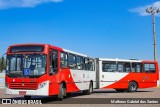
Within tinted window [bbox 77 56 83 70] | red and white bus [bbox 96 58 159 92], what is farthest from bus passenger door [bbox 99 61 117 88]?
tinted window [bbox 77 56 83 70]

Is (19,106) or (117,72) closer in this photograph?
(19,106)

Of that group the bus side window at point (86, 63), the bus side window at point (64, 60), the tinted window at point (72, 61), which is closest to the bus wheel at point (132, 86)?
the bus side window at point (86, 63)

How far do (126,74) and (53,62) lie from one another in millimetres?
11866

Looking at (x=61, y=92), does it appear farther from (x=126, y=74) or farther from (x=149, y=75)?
(x=149, y=75)

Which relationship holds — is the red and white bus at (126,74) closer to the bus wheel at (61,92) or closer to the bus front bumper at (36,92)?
the bus wheel at (61,92)

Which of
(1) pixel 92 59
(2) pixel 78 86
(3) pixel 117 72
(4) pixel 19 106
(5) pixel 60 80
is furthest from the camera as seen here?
(3) pixel 117 72

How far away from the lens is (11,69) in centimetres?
1705

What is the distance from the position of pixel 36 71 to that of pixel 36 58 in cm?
66

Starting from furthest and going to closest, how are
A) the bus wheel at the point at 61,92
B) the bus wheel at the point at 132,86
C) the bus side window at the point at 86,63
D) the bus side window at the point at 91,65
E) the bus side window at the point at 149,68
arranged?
the bus side window at the point at 149,68 < the bus wheel at the point at 132,86 < the bus side window at the point at 91,65 < the bus side window at the point at 86,63 < the bus wheel at the point at 61,92

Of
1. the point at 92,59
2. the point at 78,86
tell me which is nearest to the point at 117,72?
the point at 92,59

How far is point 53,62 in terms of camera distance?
17.5 m

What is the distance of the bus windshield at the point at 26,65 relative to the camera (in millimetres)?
16594

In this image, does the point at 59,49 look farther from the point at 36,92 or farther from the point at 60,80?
the point at 36,92

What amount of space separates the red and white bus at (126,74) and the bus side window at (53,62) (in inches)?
384
